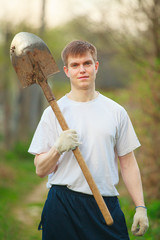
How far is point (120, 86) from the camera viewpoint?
2822 centimetres

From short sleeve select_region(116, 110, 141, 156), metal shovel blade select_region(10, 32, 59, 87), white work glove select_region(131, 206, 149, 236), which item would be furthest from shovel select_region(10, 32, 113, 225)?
white work glove select_region(131, 206, 149, 236)

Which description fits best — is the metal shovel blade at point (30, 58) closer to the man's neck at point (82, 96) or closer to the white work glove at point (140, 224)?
the man's neck at point (82, 96)

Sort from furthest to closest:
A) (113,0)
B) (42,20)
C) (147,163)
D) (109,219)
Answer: (42,20) < (113,0) < (147,163) < (109,219)

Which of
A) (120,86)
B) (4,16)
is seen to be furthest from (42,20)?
(120,86)

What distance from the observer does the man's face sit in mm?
2564

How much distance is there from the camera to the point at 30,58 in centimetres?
263

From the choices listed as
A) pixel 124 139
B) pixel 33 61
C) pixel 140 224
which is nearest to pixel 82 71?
pixel 33 61

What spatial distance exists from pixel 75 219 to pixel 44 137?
627 millimetres

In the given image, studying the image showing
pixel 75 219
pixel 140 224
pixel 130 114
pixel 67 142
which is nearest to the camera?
pixel 67 142

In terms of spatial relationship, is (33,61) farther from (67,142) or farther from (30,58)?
(67,142)

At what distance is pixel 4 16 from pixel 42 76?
35.9 ft

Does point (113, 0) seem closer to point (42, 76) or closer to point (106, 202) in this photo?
point (42, 76)

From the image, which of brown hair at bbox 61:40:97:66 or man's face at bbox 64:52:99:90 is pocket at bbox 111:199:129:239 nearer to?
man's face at bbox 64:52:99:90

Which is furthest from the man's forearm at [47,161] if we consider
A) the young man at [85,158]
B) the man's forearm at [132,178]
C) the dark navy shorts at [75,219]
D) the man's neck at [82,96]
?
the man's forearm at [132,178]
